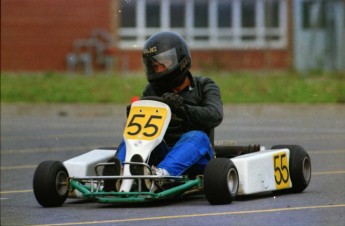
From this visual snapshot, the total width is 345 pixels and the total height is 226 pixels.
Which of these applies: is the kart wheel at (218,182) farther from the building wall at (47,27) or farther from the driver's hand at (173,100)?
the building wall at (47,27)

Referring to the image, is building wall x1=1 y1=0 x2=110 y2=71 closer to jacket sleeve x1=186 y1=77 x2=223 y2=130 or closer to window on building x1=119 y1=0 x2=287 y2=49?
window on building x1=119 y1=0 x2=287 y2=49

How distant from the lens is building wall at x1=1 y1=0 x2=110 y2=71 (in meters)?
37.2

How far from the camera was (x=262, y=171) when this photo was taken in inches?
366

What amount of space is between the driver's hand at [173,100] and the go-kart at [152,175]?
38 mm

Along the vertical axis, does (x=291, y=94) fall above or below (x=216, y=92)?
below

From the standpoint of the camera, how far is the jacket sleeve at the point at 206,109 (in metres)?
9.24

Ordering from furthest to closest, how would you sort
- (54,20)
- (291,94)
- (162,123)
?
1. (54,20)
2. (291,94)
3. (162,123)

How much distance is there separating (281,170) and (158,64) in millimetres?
1275

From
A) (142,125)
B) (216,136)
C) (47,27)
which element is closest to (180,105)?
(142,125)

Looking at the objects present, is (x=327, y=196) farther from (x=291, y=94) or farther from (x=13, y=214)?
(x=291, y=94)

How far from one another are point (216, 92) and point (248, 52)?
96.5ft

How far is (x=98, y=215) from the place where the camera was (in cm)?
852

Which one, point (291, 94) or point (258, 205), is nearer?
point (258, 205)

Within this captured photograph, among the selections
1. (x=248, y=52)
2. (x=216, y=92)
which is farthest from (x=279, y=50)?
(x=216, y=92)
